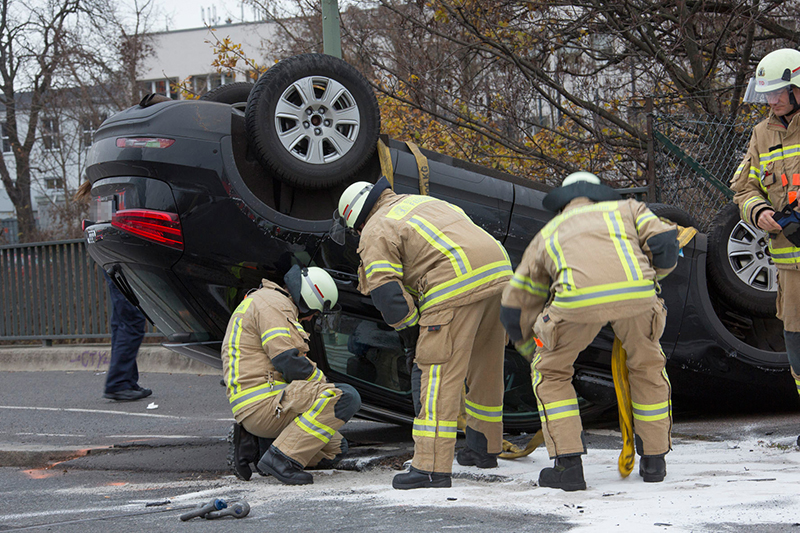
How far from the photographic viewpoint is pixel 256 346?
415cm

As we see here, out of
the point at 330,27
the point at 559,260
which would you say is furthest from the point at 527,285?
the point at 330,27

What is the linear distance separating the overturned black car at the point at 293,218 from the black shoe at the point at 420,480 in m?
0.97

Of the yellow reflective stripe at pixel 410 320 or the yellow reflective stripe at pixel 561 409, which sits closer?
the yellow reflective stripe at pixel 561 409

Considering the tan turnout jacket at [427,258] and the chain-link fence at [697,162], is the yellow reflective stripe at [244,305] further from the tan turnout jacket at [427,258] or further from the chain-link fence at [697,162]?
the chain-link fence at [697,162]

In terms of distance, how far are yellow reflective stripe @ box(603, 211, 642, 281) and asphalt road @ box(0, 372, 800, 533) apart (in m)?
1.02

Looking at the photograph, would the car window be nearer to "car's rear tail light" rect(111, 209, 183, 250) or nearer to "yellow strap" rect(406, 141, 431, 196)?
"yellow strap" rect(406, 141, 431, 196)

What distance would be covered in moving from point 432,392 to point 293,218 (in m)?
1.23

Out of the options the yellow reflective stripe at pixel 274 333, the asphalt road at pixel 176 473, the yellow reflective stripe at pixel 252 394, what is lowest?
the asphalt road at pixel 176 473

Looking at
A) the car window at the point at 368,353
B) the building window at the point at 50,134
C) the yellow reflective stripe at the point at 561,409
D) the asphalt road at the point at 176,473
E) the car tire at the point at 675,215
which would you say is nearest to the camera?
the asphalt road at the point at 176,473

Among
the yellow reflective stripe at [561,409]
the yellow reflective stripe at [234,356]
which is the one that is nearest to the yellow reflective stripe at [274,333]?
the yellow reflective stripe at [234,356]

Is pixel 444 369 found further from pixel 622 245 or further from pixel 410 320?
pixel 622 245

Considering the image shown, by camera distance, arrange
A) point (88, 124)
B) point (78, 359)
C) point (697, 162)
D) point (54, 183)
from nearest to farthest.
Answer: point (697, 162) → point (78, 359) → point (88, 124) → point (54, 183)

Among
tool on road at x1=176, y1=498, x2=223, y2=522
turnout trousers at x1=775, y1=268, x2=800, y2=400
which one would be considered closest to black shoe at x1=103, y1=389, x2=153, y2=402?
tool on road at x1=176, y1=498, x2=223, y2=522

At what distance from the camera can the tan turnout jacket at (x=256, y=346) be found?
4.08 metres
